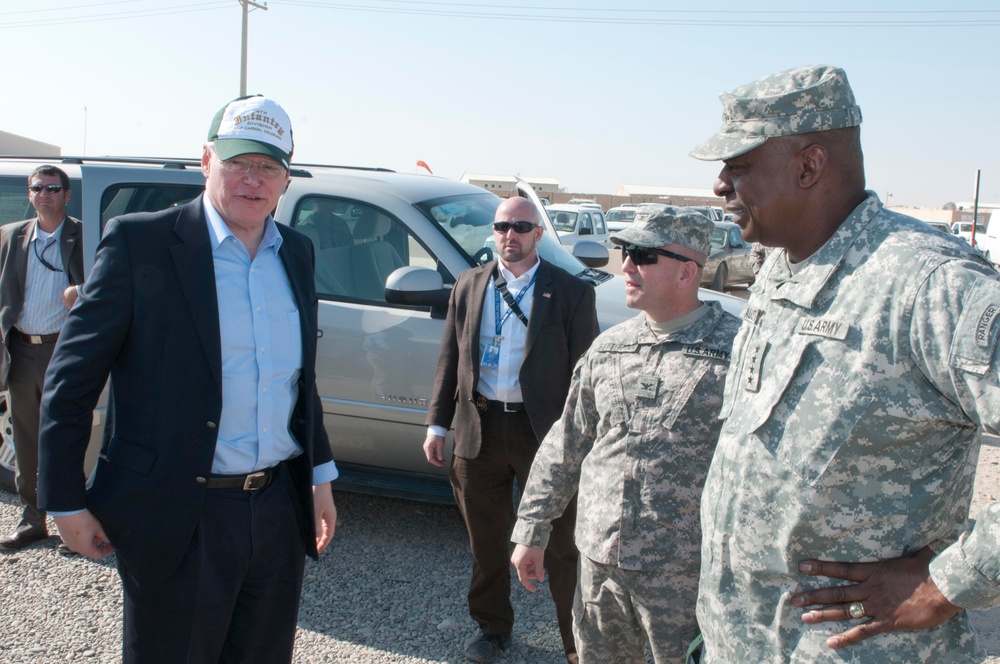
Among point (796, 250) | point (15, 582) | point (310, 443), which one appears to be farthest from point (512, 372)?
point (15, 582)

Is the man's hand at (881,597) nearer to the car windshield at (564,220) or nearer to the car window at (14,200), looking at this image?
the car window at (14,200)

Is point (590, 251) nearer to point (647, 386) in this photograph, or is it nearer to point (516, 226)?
point (516, 226)

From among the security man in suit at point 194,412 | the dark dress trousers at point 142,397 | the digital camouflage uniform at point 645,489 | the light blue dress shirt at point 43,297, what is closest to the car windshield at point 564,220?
the light blue dress shirt at point 43,297

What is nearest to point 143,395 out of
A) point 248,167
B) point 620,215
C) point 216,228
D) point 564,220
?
point 216,228

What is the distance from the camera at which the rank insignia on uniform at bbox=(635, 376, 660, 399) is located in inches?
106

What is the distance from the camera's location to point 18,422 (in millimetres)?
5008

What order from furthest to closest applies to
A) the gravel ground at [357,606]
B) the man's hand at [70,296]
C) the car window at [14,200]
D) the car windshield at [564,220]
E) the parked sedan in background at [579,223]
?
the car windshield at [564,220], the parked sedan in background at [579,223], the car window at [14,200], the man's hand at [70,296], the gravel ground at [357,606]

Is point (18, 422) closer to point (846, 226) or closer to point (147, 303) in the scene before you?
point (147, 303)

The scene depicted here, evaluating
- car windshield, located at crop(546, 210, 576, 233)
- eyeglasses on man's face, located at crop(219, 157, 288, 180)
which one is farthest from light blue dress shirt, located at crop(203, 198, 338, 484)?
car windshield, located at crop(546, 210, 576, 233)

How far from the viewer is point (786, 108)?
1777mm

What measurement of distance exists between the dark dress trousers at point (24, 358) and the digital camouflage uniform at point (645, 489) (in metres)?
3.45

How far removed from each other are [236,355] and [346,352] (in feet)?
8.10

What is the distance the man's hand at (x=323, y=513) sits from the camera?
9.52 ft

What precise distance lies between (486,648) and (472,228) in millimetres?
2519
